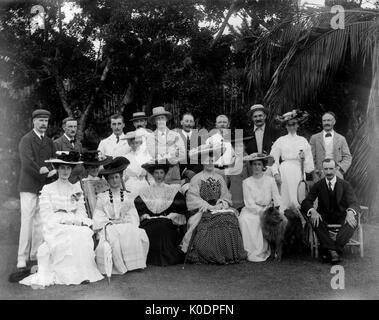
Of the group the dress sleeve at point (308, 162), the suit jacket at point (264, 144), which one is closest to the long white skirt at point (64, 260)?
the suit jacket at point (264, 144)

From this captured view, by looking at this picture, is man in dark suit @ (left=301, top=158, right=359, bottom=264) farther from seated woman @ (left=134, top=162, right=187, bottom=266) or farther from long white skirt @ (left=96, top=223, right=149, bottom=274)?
long white skirt @ (left=96, top=223, right=149, bottom=274)

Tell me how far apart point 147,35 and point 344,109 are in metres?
3.89

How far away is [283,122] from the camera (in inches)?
260

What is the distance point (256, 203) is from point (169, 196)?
1115mm

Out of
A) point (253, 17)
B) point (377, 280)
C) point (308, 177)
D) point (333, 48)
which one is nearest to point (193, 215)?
point (308, 177)

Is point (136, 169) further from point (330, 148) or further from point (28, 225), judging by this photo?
point (330, 148)

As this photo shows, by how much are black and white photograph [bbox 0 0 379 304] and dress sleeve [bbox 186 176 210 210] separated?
2 centimetres

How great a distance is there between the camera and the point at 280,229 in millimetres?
5762

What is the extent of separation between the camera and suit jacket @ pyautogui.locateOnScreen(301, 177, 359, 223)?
19.2 feet

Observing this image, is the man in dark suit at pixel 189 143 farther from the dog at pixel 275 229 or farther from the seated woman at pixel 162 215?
the dog at pixel 275 229

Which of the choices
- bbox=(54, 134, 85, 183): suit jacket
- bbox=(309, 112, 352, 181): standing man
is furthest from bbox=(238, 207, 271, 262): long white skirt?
bbox=(54, 134, 85, 183): suit jacket

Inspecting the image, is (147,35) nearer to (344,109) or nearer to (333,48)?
(333,48)

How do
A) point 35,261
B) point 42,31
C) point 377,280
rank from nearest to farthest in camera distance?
1. point 377,280
2. point 35,261
3. point 42,31

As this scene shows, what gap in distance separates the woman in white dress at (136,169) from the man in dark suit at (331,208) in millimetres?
2068
